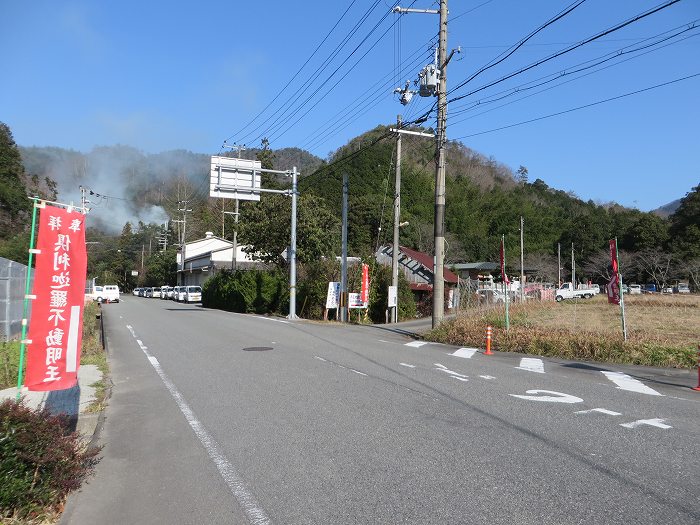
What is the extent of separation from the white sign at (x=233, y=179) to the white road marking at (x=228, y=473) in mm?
17051

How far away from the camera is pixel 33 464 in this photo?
4.33 metres

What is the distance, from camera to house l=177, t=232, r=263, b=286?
63781mm

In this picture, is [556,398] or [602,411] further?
[556,398]

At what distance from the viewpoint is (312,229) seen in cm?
3503

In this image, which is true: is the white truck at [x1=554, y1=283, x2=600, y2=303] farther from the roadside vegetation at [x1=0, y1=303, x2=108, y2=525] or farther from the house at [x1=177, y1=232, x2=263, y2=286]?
the roadside vegetation at [x1=0, y1=303, x2=108, y2=525]

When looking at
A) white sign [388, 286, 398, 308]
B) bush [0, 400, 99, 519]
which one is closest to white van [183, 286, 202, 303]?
white sign [388, 286, 398, 308]

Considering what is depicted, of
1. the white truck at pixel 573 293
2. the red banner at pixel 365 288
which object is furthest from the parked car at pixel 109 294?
the white truck at pixel 573 293

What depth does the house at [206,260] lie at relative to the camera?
209 ft

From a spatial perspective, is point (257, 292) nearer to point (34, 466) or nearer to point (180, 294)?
point (180, 294)

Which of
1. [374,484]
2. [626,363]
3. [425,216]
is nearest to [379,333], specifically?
[626,363]

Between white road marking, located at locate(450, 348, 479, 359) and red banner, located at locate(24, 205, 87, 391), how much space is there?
10.3 metres

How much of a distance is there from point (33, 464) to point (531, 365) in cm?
1097

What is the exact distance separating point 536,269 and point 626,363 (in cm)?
6611

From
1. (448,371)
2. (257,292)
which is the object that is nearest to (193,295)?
(257,292)
